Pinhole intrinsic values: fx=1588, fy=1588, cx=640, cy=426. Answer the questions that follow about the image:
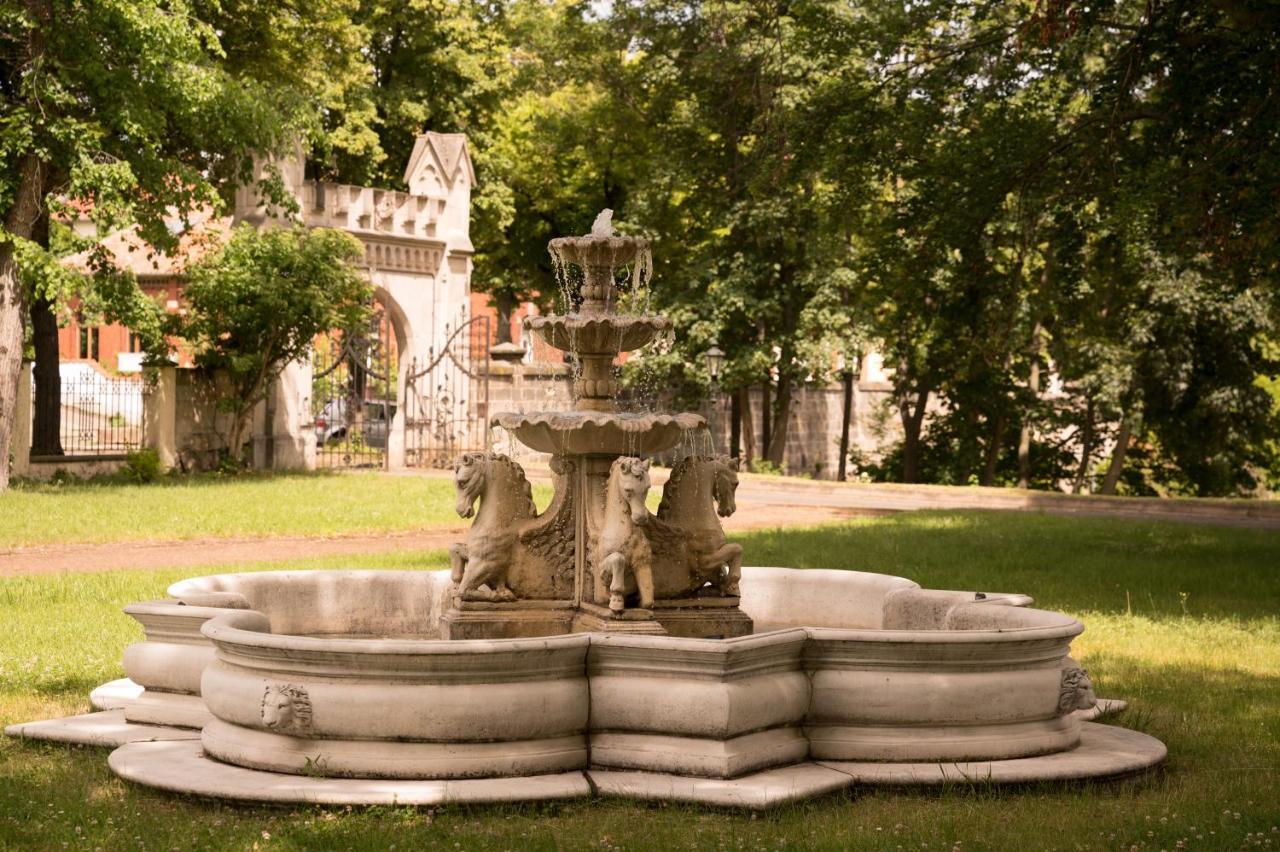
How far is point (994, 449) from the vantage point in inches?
1366

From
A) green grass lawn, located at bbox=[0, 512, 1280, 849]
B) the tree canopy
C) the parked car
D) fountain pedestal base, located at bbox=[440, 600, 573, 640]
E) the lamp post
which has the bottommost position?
green grass lawn, located at bbox=[0, 512, 1280, 849]

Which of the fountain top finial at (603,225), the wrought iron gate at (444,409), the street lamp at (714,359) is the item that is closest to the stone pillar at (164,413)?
the wrought iron gate at (444,409)

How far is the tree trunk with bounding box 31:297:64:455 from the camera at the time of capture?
1046 inches

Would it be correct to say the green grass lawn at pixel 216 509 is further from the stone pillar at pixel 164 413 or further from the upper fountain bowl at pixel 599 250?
the upper fountain bowl at pixel 599 250

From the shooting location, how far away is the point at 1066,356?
→ 31531 mm

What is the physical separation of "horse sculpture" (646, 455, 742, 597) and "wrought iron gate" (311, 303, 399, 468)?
20.9 metres

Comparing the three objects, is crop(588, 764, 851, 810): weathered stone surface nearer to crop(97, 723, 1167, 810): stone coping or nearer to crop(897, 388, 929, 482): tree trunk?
crop(97, 723, 1167, 810): stone coping

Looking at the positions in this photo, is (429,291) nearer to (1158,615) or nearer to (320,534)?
(320,534)

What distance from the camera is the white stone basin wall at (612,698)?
6746 millimetres

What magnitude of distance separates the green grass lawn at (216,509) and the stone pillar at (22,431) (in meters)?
0.89

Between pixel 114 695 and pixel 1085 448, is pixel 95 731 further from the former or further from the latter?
pixel 1085 448

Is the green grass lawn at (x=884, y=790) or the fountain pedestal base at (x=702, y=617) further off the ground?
the fountain pedestal base at (x=702, y=617)

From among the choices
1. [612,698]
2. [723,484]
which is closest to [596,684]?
[612,698]

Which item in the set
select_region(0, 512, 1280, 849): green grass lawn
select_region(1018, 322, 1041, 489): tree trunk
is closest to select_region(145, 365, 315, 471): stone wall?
select_region(0, 512, 1280, 849): green grass lawn
